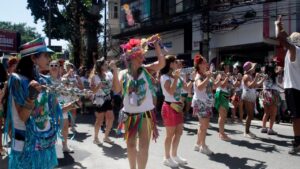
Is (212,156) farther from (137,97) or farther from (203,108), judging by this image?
(137,97)

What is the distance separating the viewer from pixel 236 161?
243 inches

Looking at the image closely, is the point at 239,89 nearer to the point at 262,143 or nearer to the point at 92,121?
the point at 262,143

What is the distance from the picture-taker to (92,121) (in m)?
11.5

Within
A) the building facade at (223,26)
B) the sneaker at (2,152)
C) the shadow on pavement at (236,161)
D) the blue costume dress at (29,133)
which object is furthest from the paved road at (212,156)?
the building facade at (223,26)

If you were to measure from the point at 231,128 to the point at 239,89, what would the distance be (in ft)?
5.99

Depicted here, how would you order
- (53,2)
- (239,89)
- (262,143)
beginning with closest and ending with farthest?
(262,143) < (239,89) < (53,2)

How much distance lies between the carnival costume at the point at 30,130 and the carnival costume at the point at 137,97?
1.36 metres

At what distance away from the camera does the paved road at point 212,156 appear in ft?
19.3

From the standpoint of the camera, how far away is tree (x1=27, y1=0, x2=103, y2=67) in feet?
74.5

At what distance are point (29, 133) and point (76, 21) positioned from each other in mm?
22533

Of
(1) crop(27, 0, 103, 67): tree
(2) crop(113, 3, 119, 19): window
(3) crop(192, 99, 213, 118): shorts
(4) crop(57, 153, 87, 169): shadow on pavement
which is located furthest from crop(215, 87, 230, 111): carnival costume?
(2) crop(113, 3, 119, 19): window

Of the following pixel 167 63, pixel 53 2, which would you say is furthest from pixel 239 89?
pixel 53 2

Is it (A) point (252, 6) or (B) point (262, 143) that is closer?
(B) point (262, 143)

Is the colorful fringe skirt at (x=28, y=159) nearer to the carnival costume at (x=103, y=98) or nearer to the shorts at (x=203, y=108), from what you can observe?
the shorts at (x=203, y=108)
